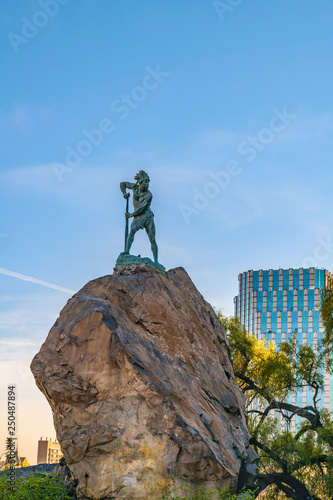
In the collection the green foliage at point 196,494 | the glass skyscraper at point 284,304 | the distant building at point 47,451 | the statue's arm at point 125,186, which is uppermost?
the glass skyscraper at point 284,304

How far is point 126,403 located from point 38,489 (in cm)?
316

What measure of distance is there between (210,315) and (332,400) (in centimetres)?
9950

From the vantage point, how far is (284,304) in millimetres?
115875

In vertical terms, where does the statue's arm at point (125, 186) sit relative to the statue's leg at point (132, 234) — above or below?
above

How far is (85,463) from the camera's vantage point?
13391 mm

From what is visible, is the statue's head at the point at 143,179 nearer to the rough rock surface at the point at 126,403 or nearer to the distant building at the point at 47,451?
the rough rock surface at the point at 126,403

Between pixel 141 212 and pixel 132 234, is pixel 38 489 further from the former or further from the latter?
pixel 141 212

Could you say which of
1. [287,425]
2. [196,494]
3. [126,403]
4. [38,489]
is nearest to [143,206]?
[126,403]

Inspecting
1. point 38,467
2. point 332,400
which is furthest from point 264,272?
point 38,467

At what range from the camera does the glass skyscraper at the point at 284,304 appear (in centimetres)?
11469

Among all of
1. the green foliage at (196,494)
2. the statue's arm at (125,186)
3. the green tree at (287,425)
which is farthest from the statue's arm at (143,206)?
the green tree at (287,425)

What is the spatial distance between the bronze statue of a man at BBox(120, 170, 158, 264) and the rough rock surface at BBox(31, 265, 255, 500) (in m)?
2.11

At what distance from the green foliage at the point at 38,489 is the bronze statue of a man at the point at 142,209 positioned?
582 centimetres

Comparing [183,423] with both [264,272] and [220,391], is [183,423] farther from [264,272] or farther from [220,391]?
[264,272]
